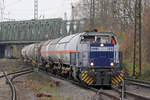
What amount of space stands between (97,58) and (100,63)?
31 cm

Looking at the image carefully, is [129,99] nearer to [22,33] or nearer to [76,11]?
[76,11]

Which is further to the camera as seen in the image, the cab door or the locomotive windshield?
the locomotive windshield

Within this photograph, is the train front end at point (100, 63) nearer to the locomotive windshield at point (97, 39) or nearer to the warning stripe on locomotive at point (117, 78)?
the warning stripe on locomotive at point (117, 78)

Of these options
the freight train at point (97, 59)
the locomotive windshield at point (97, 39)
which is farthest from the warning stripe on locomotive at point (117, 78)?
the locomotive windshield at point (97, 39)

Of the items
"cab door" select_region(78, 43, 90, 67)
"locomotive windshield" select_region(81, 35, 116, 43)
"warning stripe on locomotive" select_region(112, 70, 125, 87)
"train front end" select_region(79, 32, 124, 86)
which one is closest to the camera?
"train front end" select_region(79, 32, 124, 86)

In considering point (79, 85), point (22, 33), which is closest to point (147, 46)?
point (79, 85)

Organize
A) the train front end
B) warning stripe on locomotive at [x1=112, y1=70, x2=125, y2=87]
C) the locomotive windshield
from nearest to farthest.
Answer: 1. the train front end
2. warning stripe on locomotive at [x1=112, y1=70, x2=125, y2=87]
3. the locomotive windshield

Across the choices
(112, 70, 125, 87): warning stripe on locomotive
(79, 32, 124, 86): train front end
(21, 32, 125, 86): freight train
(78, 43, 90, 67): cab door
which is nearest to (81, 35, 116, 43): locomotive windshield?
(21, 32, 125, 86): freight train

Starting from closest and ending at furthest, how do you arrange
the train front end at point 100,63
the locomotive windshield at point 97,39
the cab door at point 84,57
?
the train front end at point 100,63 → the cab door at point 84,57 → the locomotive windshield at point 97,39

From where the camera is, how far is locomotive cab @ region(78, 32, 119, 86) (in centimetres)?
1383

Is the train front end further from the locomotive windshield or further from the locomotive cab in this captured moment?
the locomotive windshield

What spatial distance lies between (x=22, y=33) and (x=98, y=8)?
95.9 feet

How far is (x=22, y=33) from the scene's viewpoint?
64.7 metres

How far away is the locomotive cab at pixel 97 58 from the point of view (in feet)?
45.4
